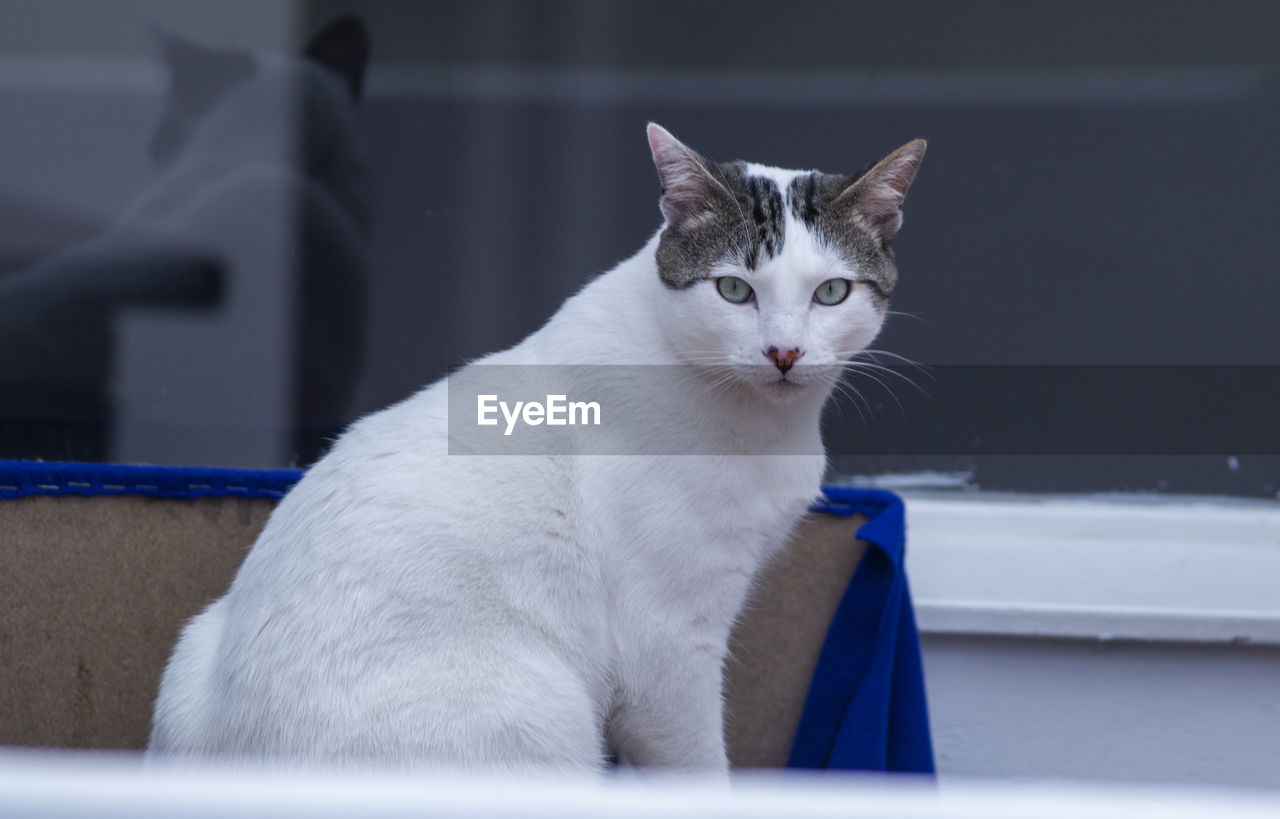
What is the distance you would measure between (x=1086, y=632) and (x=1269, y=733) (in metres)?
0.30

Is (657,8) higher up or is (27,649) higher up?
(657,8)

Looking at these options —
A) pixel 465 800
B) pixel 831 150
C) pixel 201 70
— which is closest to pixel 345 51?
pixel 201 70

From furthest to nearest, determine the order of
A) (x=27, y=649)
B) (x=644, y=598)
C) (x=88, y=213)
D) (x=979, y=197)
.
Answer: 1. (x=88, y=213)
2. (x=979, y=197)
3. (x=27, y=649)
4. (x=644, y=598)

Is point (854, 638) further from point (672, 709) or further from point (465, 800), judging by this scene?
point (465, 800)

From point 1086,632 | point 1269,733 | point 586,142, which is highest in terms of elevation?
point 586,142

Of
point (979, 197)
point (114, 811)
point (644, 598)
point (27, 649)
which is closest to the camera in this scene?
point (114, 811)

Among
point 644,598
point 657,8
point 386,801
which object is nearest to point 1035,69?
point 657,8

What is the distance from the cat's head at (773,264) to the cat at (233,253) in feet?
3.68

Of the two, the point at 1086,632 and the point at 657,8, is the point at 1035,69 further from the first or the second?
the point at 1086,632

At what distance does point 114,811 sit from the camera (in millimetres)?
354

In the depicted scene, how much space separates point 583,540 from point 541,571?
2.5 inches

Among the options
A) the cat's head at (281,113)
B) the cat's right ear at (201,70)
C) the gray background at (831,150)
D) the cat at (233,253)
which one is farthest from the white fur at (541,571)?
the cat's right ear at (201,70)

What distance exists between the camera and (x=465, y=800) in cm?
37

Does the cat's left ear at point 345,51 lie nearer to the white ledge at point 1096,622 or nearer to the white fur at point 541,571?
the white fur at point 541,571
